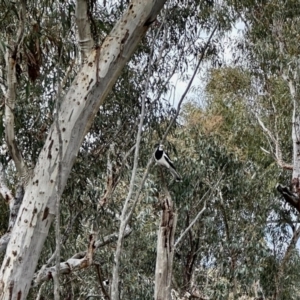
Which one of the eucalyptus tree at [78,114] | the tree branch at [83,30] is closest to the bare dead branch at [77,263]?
the eucalyptus tree at [78,114]

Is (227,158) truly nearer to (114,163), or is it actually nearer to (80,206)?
(114,163)

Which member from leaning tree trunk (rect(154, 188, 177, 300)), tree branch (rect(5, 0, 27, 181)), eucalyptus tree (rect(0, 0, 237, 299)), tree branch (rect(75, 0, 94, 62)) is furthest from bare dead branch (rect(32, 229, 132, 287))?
tree branch (rect(75, 0, 94, 62))

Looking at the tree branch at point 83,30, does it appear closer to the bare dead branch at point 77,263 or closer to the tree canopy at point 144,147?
the tree canopy at point 144,147

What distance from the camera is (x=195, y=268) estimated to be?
723 cm

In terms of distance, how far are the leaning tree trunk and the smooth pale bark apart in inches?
30.5

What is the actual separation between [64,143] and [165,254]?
3.05 feet

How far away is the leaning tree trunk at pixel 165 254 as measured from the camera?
2969 millimetres

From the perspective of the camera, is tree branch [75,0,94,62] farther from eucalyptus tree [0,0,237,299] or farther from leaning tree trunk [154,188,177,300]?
leaning tree trunk [154,188,177,300]

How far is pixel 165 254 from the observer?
3.04 metres

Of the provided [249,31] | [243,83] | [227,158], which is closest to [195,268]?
[227,158]

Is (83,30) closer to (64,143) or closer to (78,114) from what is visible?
(78,114)

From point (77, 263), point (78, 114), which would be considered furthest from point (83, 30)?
point (77, 263)

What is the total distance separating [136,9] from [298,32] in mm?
3967

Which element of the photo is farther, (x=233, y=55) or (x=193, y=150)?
(x=233, y=55)
